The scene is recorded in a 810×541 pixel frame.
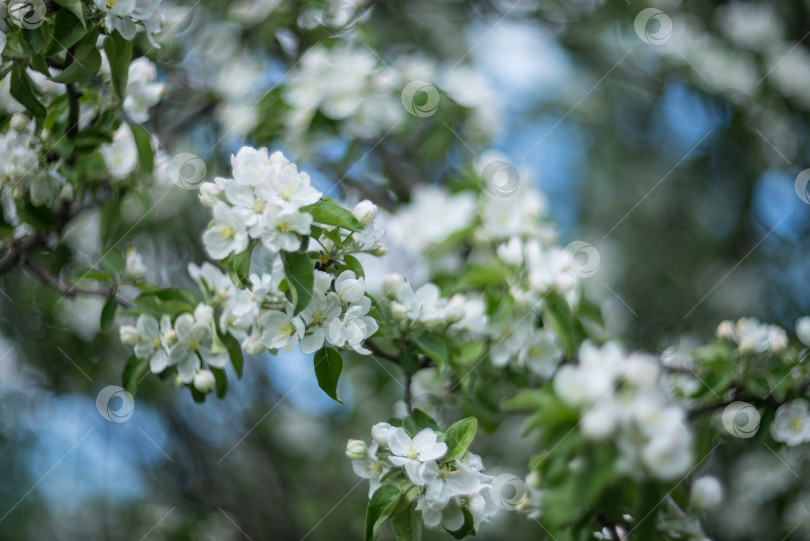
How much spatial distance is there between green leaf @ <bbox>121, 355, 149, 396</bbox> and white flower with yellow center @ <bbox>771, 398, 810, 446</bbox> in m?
1.42

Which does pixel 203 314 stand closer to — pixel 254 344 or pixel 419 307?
pixel 254 344

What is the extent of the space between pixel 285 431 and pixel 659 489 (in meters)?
2.83

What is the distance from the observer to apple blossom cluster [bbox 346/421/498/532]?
1.12m

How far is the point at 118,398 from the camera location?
1.65 m

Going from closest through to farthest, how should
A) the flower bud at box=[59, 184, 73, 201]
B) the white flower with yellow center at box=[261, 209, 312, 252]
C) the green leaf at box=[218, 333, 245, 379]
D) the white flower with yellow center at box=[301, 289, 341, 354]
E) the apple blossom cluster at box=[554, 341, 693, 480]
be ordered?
the apple blossom cluster at box=[554, 341, 693, 480]
the white flower with yellow center at box=[261, 209, 312, 252]
the white flower with yellow center at box=[301, 289, 341, 354]
the green leaf at box=[218, 333, 245, 379]
the flower bud at box=[59, 184, 73, 201]

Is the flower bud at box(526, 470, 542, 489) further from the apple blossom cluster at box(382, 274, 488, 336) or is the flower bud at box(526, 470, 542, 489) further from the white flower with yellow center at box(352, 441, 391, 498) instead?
the apple blossom cluster at box(382, 274, 488, 336)

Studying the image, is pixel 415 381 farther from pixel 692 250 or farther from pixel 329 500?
pixel 692 250

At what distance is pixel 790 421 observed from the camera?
1.53 m

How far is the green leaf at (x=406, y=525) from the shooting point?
1.15 meters

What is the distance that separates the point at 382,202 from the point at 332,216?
1249 mm

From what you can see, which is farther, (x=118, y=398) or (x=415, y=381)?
(x=415, y=381)

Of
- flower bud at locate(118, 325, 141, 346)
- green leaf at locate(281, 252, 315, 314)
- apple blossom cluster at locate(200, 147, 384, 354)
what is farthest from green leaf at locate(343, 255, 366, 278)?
flower bud at locate(118, 325, 141, 346)

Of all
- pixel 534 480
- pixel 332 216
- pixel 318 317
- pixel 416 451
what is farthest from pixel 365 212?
pixel 534 480

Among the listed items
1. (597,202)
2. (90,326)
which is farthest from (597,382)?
(597,202)
